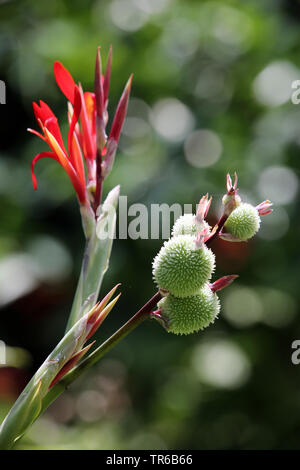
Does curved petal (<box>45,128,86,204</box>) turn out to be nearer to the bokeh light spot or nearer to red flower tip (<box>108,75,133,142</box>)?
red flower tip (<box>108,75,133,142</box>)

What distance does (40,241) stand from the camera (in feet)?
6.04

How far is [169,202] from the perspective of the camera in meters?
1.75

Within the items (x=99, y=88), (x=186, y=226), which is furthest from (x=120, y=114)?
(x=186, y=226)

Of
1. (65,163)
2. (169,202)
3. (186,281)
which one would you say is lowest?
(169,202)

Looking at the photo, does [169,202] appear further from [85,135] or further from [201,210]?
[201,210]

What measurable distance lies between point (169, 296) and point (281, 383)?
5.19ft

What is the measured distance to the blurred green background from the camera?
187 centimetres

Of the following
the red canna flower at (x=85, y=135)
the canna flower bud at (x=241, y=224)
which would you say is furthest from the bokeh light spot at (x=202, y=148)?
the canna flower bud at (x=241, y=224)

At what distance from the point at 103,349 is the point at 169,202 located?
4.20 feet

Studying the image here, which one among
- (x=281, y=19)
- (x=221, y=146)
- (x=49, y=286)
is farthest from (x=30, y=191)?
(x=281, y=19)

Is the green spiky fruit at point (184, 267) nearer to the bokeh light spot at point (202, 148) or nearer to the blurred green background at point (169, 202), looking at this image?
the blurred green background at point (169, 202)

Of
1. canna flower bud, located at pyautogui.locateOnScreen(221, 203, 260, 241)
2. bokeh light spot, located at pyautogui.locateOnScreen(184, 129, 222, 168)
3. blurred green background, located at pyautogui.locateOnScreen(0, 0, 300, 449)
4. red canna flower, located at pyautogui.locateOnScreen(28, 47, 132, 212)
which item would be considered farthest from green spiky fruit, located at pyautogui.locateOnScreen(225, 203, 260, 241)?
bokeh light spot, located at pyautogui.locateOnScreen(184, 129, 222, 168)

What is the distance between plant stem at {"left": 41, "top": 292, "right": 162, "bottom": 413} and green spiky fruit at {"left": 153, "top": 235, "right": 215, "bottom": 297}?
0.02 meters

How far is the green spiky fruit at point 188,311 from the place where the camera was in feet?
1.81
